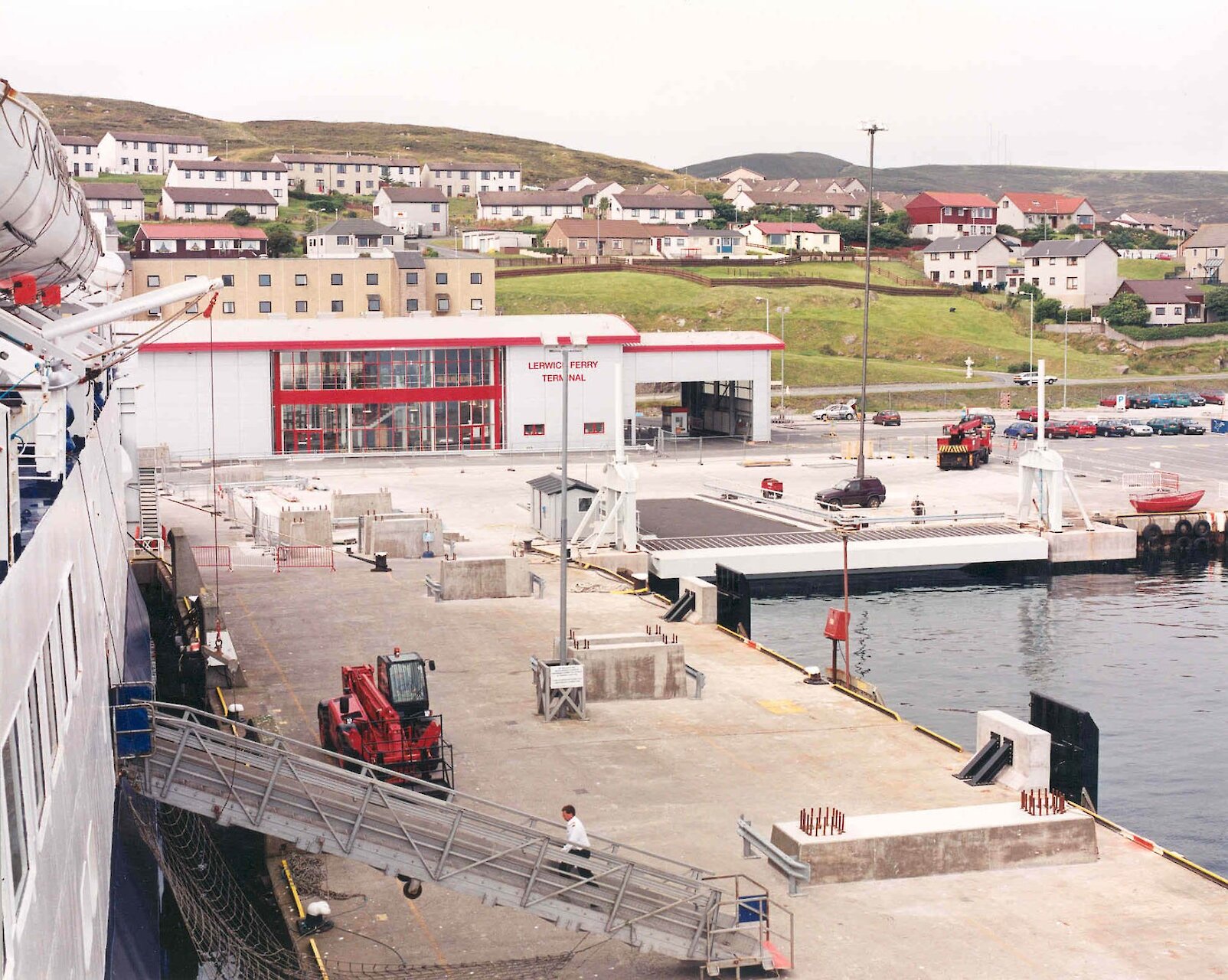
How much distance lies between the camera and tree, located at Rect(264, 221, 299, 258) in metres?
164

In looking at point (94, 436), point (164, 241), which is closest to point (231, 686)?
point (94, 436)

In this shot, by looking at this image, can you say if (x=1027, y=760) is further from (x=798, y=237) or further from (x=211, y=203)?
(x=211, y=203)

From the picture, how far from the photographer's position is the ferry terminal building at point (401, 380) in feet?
286

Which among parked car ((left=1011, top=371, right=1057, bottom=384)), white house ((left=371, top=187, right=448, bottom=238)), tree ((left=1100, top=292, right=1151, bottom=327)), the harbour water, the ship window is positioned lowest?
the harbour water

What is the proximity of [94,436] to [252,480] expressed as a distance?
54971 mm

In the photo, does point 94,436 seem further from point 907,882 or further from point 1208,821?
point 1208,821

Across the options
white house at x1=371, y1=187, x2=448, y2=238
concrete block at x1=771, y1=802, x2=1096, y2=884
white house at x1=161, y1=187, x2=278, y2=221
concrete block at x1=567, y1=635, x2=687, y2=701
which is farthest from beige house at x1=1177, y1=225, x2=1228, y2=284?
concrete block at x1=771, y1=802, x2=1096, y2=884

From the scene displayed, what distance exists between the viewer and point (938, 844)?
2520 centimetres

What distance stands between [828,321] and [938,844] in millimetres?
123494

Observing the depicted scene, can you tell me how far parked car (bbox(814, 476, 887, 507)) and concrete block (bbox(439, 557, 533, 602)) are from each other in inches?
952

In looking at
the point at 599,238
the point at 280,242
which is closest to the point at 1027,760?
the point at 280,242

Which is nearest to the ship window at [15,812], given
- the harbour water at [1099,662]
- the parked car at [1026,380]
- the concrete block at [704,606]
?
the harbour water at [1099,662]

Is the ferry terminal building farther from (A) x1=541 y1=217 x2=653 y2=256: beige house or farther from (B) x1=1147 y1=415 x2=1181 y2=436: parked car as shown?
(A) x1=541 y1=217 x2=653 y2=256: beige house

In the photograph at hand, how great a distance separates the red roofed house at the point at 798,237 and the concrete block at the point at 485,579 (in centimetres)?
14833
